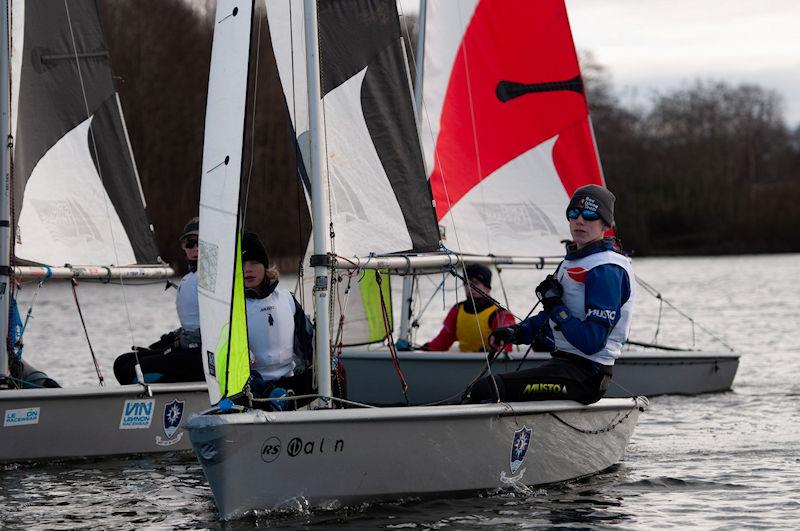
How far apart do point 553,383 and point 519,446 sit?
1.24ft

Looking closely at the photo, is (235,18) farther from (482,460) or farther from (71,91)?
(71,91)

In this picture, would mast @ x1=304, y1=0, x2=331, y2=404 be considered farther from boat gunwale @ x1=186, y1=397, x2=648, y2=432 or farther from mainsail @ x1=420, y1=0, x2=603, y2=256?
mainsail @ x1=420, y1=0, x2=603, y2=256

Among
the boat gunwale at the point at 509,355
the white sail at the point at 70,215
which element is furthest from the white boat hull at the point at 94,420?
the boat gunwale at the point at 509,355

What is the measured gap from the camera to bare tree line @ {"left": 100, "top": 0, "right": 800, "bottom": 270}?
32.2 meters

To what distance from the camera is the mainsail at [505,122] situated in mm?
11781

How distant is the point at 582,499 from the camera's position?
723 cm

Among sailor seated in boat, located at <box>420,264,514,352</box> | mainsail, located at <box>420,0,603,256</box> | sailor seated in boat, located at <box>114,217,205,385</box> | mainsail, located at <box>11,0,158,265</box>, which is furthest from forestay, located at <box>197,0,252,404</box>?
mainsail, located at <box>420,0,603,256</box>

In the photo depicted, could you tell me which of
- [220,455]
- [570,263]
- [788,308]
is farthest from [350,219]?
[788,308]

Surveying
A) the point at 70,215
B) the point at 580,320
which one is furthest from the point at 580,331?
the point at 70,215

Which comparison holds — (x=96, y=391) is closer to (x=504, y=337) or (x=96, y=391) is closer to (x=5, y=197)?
(x=5, y=197)

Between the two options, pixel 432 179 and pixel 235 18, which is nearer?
pixel 235 18

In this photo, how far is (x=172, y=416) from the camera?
8984 mm

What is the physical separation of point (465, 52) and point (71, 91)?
3828mm

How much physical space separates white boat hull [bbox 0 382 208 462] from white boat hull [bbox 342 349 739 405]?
2085mm
